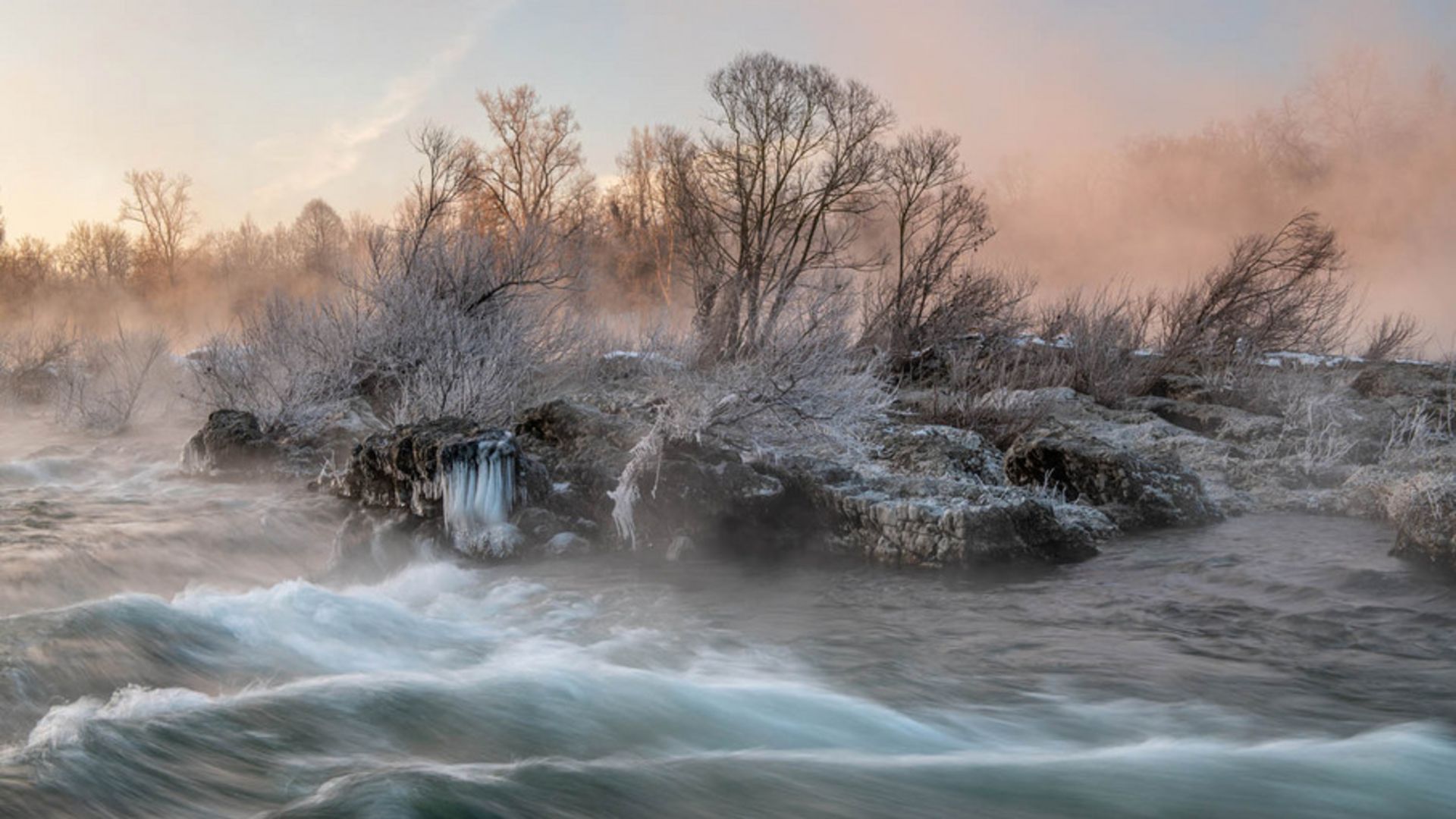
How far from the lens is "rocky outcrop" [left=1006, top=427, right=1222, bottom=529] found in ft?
33.1

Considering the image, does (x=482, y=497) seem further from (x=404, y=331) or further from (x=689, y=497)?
(x=404, y=331)

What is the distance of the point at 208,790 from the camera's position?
4008mm

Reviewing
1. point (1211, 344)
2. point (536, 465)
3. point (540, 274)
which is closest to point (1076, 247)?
point (1211, 344)

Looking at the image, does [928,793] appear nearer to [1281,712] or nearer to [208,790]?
[1281,712]

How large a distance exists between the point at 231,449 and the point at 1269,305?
19559 mm

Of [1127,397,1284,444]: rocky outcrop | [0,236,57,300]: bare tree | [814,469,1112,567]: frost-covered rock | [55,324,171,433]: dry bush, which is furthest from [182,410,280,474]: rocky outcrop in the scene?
[0,236,57,300]: bare tree

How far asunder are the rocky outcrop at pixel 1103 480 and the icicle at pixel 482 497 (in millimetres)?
4741

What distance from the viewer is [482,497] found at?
8508 millimetres

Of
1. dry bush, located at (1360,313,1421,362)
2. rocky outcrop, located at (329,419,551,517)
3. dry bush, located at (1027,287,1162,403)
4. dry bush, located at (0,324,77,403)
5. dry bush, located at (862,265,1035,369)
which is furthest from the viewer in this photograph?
dry bush, located at (1360,313,1421,362)

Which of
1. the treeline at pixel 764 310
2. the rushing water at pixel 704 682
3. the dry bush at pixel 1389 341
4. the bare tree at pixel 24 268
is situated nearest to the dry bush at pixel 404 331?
the treeline at pixel 764 310

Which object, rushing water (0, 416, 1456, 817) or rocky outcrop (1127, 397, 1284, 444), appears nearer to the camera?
rushing water (0, 416, 1456, 817)

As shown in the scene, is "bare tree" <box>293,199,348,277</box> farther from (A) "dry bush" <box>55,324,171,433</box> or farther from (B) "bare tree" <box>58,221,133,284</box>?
(A) "dry bush" <box>55,324,171,433</box>

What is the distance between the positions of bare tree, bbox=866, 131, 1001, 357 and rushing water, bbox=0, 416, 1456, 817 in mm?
12112

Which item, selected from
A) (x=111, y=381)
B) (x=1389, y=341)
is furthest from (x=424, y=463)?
(x=1389, y=341)
